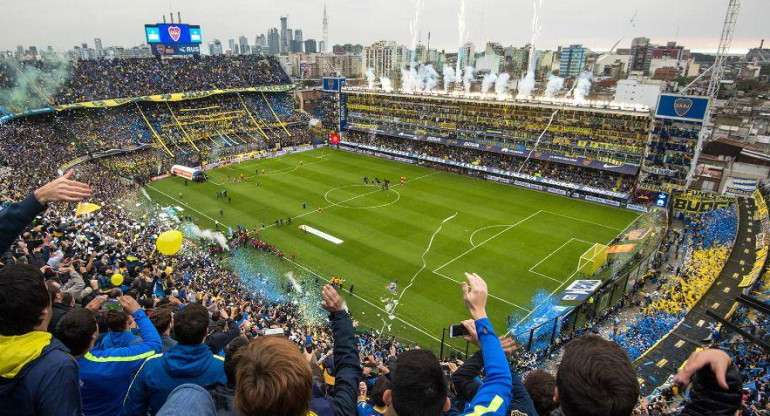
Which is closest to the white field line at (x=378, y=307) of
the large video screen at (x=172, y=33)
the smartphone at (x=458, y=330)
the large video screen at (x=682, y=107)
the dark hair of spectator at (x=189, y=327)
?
the smartphone at (x=458, y=330)

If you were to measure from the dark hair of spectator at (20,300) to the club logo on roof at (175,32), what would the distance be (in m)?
80.6

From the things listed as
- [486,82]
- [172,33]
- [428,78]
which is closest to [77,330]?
[486,82]

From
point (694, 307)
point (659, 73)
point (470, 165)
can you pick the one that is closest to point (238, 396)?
point (694, 307)

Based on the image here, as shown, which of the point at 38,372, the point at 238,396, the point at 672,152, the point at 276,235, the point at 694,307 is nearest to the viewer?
the point at 238,396

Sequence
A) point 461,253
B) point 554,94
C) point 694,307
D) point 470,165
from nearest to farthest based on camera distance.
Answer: point 694,307 < point 461,253 < point 470,165 < point 554,94

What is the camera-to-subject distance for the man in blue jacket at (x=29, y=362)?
325cm

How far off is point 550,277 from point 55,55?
241ft

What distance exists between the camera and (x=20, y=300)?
11.1 feet

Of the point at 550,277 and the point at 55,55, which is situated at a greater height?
the point at 55,55

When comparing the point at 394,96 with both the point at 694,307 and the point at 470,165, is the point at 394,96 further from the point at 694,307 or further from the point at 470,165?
the point at 694,307

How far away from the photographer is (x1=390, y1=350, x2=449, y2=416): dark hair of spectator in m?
3.37

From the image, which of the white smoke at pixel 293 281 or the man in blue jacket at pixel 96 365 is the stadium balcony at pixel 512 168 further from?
the man in blue jacket at pixel 96 365

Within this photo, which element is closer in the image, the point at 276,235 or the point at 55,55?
the point at 276,235

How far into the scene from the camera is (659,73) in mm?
116062
